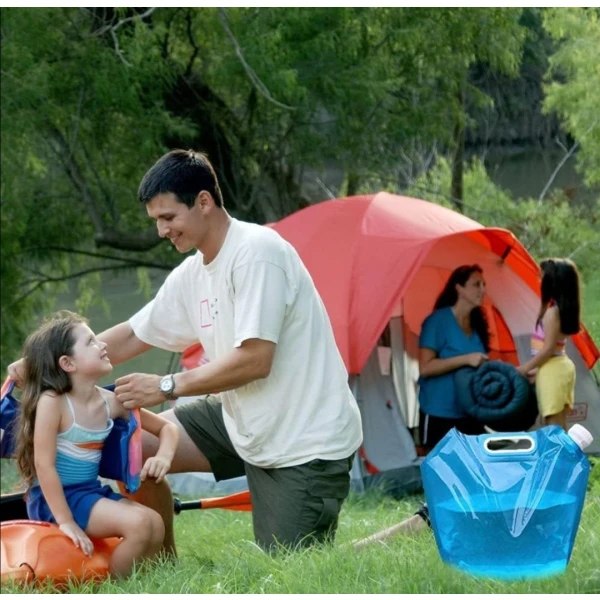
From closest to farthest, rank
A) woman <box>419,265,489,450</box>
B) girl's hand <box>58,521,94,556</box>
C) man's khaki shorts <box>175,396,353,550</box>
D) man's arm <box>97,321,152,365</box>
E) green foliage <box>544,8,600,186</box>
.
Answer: girl's hand <box>58,521,94,556</box> < man's khaki shorts <box>175,396,353,550</box> < man's arm <box>97,321,152,365</box> < woman <box>419,265,489,450</box> < green foliage <box>544,8,600,186</box>

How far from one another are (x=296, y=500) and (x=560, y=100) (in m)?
4.89

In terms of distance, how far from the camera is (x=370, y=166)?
9281 mm

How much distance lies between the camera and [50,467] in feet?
9.57

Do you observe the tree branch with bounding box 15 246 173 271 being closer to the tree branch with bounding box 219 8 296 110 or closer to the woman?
the tree branch with bounding box 219 8 296 110

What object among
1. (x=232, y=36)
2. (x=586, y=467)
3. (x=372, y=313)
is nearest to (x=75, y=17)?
(x=232, y=36)

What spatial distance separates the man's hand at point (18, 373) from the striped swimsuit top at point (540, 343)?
10.0 ft

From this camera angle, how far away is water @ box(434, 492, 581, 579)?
2.76m

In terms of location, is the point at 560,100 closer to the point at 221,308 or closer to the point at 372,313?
the point at 372,313

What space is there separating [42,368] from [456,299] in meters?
3.44

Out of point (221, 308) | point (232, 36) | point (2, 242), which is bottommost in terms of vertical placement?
point (2, 242)

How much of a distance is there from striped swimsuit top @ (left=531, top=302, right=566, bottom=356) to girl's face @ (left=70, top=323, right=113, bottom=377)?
121 inches

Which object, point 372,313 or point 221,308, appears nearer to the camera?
point 221,308

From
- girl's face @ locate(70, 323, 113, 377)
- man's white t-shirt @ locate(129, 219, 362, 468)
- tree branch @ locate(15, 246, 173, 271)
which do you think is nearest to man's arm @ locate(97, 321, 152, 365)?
man's white t-shirt @ locate(129, 219, 362, 468)

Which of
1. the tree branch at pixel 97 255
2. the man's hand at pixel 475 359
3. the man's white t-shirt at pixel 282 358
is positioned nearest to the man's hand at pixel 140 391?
the man's white t-shirt at pixel 282 358
